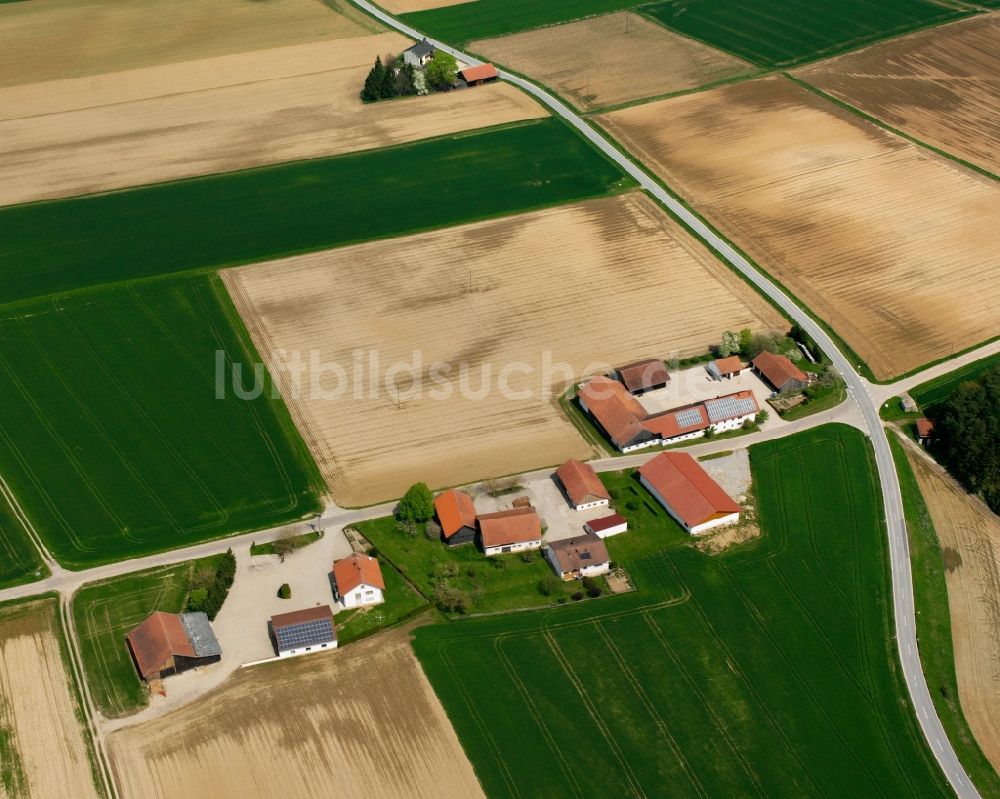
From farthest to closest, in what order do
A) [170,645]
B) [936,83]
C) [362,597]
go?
[936,83]
[362,597]
[170,645]

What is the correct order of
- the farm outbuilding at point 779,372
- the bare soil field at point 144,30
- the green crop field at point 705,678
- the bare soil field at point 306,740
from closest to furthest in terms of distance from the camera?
the bare soil field at point 306,740
the green crop field at point 705,678
the farm outbuilding at point 779,372
the bare soil field at point 144,30

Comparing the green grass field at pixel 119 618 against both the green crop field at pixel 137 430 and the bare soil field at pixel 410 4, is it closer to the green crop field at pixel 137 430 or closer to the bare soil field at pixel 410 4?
the green crop field at pixel 137 430

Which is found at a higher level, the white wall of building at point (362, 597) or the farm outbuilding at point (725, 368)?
the farm outbuilding at point (725, 368)

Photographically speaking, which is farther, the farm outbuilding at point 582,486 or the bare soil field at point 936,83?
the bare soil field at point 936,83

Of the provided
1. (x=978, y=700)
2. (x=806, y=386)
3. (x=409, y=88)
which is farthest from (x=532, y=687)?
(x=409, y=88)

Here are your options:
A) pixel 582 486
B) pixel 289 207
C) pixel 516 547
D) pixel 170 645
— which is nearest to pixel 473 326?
pixel 582 486

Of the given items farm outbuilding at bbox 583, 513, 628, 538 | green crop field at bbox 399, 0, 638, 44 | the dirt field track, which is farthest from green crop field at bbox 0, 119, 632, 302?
the dirt field track

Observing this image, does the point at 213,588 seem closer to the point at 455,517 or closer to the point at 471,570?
the point at 455,517

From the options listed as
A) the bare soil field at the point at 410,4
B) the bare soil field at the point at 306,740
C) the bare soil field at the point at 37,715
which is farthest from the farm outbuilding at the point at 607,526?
the bare soil field at the point at 410,4
